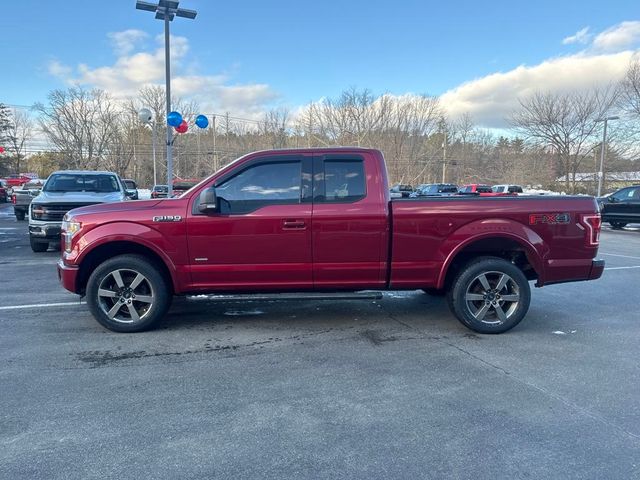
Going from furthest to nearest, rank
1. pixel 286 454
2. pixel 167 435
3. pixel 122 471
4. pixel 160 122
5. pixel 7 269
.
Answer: pixel 160 122 < pixel 7 269 < pixel 167 435 < pixel 286 454 < pixel 122 471

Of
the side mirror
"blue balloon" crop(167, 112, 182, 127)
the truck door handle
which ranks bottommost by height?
the truck door handle

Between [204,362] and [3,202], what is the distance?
39.3 m

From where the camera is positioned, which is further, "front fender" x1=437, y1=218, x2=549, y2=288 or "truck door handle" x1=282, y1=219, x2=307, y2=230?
"front fender" x1=437, y1=218, x2=549, y2=288

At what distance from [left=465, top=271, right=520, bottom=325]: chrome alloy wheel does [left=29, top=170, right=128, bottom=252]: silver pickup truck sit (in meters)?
8.68

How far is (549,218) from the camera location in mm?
5031

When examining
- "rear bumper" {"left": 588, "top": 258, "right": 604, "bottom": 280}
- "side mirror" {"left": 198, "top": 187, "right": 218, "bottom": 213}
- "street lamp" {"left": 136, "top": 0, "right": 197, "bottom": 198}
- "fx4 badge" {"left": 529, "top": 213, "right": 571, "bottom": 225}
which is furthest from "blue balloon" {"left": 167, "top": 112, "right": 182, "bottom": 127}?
"rear bumper" {"left": 588, "top": 258, "right": 604, "bottom": 280}

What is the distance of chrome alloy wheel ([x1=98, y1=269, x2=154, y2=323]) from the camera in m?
4.96

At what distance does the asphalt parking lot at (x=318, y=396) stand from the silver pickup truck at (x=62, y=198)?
496 centimetres

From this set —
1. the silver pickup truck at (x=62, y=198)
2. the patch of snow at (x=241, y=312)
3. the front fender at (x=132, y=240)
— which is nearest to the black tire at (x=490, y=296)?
the patch of snow at (x=241, y=312)

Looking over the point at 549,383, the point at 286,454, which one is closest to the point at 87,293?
the point at 286,454

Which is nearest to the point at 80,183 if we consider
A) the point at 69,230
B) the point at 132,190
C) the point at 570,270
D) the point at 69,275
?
the point at 69,230

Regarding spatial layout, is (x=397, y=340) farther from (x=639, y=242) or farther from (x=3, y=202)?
(x=3, y=202)

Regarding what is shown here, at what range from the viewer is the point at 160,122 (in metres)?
57.9

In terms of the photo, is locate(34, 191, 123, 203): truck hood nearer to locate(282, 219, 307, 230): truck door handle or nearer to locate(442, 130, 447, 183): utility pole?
locate(282, 219, 307, 230): truck door handle
